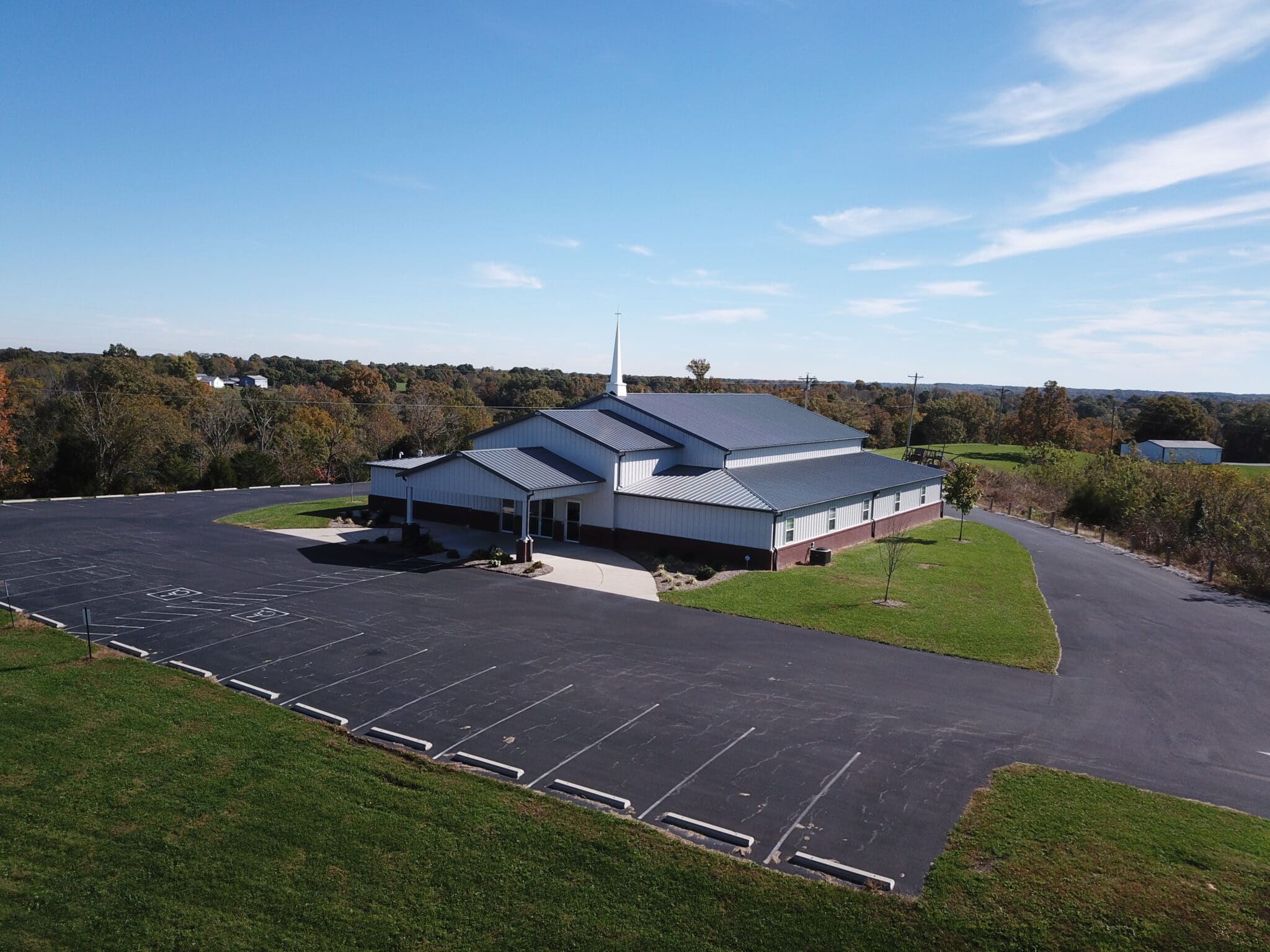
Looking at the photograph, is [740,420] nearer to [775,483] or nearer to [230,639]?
[775,483]

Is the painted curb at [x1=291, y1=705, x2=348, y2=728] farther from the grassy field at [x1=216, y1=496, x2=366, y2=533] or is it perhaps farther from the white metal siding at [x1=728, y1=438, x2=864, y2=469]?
the white metal siding at [x1=728, y1=438, x2=864, y2=469]

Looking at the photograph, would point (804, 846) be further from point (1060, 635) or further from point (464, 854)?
point (1060, 635)

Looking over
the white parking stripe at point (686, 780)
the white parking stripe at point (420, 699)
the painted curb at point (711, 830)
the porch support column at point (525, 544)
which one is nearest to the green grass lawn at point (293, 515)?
the porch support column at point (525, 544)

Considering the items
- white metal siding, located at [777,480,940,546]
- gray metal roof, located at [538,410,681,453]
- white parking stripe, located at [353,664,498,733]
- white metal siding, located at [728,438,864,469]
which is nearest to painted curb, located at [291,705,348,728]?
white parking stripe, located at [353,664,498,733]

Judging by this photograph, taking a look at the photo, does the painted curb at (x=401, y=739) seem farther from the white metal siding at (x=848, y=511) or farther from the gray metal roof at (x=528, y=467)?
the white metal siding at (x=848, y=511)

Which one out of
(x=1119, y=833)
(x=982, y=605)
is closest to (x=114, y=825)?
(x=1119, y=833)

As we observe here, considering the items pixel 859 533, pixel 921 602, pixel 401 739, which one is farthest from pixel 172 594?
pixel 859 533
